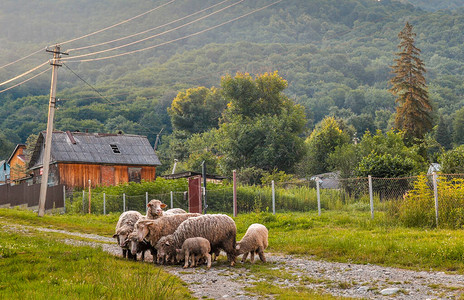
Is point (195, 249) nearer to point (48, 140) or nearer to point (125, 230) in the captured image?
point (125, 230)

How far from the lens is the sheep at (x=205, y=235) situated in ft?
48.9

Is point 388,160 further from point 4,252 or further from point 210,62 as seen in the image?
point 210,62

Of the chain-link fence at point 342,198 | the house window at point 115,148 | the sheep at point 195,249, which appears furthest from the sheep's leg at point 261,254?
the house window at point 115,148

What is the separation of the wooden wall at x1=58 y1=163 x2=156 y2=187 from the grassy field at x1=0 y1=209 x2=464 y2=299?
30.0 meters

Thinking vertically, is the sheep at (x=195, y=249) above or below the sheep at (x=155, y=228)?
below

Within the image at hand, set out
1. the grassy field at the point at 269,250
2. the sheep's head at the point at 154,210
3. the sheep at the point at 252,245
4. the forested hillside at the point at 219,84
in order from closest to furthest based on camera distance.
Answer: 1. the grassy field at the point at 269,250
2. the sheep at the point at 252,245
3. the sheep's head at the point at 154,210
4. the forested hillside at the point at 219,84

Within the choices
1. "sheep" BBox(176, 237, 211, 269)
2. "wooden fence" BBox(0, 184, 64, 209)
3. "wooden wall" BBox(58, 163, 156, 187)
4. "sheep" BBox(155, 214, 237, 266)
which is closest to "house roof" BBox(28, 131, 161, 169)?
"wooden wall" BBox(58, 163, 156, 187)

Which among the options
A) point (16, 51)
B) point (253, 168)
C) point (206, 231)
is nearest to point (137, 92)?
point (16, 51)

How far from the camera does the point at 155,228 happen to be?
51.3 ft

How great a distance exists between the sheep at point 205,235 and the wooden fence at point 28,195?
2454 centimetres

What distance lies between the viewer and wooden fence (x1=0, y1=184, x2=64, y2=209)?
38.3m

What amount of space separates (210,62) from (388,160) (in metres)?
164

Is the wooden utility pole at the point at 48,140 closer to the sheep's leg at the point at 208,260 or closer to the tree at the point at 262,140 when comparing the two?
the sheep's leg at the point at 208,260

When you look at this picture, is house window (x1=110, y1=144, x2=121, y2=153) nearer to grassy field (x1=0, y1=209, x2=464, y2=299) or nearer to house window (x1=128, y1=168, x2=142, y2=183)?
house window (x1=128, y1=168, x2=142, y2=183)
